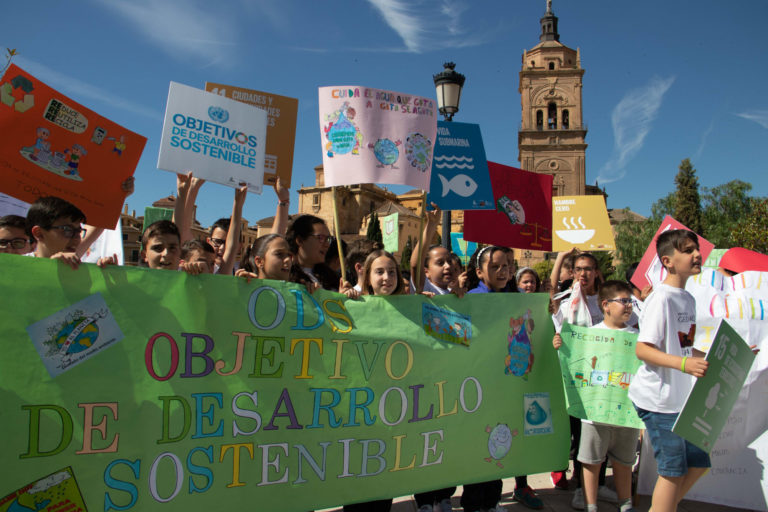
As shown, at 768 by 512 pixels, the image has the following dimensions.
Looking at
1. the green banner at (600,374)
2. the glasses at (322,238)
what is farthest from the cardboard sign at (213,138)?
the green banner at (600,374)

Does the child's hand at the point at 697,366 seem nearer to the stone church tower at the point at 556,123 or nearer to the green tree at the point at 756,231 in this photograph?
the green tree at the point at 756,231

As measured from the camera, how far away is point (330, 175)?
11.5ft

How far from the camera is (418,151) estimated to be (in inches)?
144

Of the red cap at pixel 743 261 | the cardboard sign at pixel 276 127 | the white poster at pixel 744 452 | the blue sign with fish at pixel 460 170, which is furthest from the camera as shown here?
the red cap at pixel 743 261

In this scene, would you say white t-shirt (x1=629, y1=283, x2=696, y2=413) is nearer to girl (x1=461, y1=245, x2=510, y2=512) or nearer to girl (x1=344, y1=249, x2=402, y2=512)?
girl (x1=461, y1=245, x2=510, y2=512)

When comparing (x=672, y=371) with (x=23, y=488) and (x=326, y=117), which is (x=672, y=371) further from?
(x=23, y=488)

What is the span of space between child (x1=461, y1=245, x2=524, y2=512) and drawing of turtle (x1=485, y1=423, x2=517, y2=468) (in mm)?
224

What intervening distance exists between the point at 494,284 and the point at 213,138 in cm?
256

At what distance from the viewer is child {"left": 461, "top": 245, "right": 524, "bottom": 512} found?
3555mm

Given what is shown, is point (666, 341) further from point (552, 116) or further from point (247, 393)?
point (552, 116)

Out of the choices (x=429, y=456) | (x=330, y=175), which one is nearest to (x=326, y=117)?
(x=330, y=175)

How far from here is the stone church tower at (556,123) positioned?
64.0 meters

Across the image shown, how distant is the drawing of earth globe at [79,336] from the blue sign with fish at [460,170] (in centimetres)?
288

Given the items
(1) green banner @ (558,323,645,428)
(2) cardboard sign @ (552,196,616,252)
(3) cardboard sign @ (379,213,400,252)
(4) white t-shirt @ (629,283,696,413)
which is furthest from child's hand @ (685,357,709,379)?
(3) cardboard sign @ (379,213,400,252)
